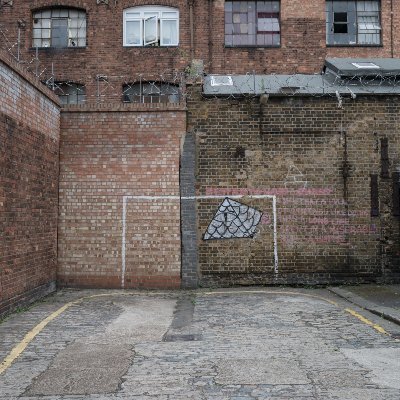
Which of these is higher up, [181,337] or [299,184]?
[299,184]

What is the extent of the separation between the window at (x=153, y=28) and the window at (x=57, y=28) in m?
1.91

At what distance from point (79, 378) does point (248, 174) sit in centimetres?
809

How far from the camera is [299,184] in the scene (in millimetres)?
12617

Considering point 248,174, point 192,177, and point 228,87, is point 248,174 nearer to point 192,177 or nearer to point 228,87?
point 192,177

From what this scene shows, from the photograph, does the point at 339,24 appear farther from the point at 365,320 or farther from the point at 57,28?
the point at 365,320

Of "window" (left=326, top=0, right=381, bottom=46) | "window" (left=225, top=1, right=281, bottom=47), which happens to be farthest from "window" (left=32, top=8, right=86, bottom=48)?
"window" (left=326, top=0, right=381, bottom=46)

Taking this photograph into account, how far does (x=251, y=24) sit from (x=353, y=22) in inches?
165

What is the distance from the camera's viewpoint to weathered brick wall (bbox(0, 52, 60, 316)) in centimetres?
897

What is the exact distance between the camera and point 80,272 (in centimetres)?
1227

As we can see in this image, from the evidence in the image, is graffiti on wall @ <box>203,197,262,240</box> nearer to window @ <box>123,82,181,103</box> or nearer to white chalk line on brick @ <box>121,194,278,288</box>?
white chalk line on brick @ <box>121,194,278,288</box>

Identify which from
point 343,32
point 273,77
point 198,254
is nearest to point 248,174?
point 198,254

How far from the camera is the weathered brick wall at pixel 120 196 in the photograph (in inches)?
483

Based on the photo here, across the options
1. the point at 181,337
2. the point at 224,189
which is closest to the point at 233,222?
the point at 224,189

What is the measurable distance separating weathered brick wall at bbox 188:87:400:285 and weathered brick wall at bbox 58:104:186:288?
0.80 m
